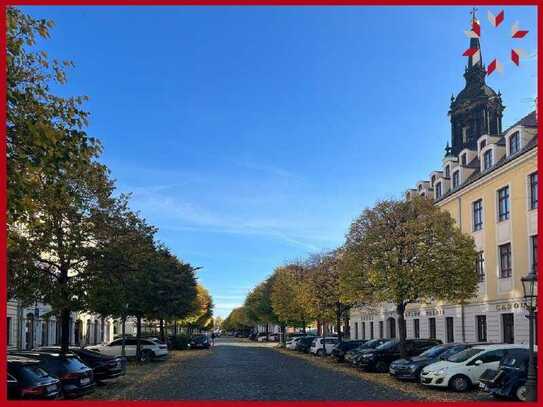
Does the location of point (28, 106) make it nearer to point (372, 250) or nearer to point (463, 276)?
point (372, 250)

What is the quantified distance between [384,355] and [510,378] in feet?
39.9

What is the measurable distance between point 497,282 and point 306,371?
1255 centimetres

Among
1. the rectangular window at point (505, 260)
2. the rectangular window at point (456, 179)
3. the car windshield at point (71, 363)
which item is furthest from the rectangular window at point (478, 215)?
the car windshield at point (71, 363)

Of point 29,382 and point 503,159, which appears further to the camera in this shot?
point 503,159

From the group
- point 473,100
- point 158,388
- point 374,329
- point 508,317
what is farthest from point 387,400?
point 374,329

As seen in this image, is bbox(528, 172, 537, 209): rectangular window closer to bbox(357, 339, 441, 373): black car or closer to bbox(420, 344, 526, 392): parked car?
bbox(357, 339, 441, 373): black car

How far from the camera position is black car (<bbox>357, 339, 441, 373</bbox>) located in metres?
28.5

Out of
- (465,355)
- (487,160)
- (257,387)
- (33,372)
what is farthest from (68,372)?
(487,160)

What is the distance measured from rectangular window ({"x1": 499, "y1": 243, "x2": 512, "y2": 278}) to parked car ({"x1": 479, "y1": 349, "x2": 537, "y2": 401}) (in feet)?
55.9

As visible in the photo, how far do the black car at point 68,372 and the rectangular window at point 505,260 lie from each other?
23875mm

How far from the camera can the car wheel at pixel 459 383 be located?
2014 centimetres

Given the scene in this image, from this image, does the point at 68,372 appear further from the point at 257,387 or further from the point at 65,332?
the point at 65,332

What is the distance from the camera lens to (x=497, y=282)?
3475 cm

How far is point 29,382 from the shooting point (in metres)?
13.7
